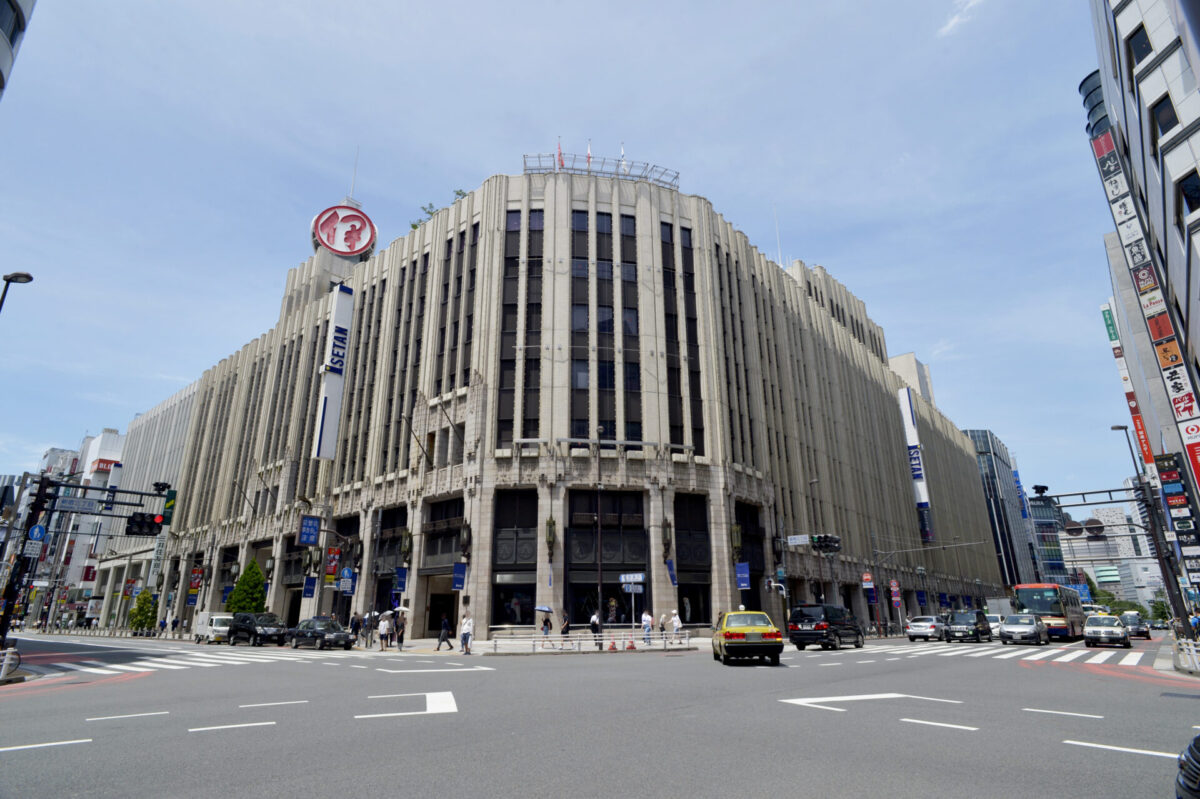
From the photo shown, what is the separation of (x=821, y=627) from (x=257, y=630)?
31.3 m

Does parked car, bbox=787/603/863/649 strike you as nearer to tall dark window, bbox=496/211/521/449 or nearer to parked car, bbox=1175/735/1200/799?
tall dark window, bbox=496/211/521/449

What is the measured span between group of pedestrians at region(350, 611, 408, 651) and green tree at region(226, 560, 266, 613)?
11533 mm

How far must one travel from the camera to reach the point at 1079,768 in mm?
6527

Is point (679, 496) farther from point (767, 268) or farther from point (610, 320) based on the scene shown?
point (767, 268)

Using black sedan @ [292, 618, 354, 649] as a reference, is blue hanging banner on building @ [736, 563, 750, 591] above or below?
above

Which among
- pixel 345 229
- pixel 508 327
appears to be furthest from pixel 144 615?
pixel 508 327

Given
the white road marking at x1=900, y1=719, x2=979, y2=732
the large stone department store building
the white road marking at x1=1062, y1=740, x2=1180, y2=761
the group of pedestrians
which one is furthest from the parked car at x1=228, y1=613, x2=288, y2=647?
the white road marking at x1=1062, y1=740, x2=1180, y2=761

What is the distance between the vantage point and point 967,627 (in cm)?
3725

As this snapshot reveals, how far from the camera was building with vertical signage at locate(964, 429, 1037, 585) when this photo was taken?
13350cm

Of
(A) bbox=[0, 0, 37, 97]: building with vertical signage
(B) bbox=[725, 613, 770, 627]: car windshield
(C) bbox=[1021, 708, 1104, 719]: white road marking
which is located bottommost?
(C) bbox=[1021, 708, 1104, 719]: white road marking

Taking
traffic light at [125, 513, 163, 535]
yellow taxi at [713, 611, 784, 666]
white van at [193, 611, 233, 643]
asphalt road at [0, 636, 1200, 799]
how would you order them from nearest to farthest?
asphalt road at [0, 636, 1200, 799] → yellow taxi at [713, 611, 784, 666] → traffic light at [125, 513, 163, 535] → white van at [193, 611, 233, 643]

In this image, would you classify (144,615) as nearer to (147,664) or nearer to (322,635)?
(322,635)

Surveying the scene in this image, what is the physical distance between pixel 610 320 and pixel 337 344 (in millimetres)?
26673

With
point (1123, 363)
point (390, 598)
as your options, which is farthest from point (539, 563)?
point (1123, 363)
